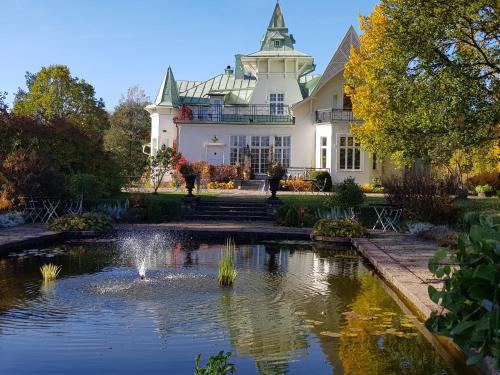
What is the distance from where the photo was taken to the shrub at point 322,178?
28.4m

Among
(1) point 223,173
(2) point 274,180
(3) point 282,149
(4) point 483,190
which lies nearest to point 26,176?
(2) point 274,180

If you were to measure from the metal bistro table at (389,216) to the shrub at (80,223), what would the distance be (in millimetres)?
7572

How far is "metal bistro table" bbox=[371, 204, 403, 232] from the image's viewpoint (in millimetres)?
16375

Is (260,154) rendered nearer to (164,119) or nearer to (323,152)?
(323,152)

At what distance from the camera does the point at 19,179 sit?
16469 millimetres

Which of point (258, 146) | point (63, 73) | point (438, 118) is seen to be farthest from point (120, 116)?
point (438, 118)

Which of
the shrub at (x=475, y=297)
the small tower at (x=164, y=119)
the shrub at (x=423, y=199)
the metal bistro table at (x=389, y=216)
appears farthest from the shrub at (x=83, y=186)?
the small tower at (x=164, y=119)

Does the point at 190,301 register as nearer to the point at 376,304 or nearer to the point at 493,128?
the point at 376,304

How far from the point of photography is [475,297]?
3.56 meters

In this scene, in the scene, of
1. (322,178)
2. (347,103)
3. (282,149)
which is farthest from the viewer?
(282,149)

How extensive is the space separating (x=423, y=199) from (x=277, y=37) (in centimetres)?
2150

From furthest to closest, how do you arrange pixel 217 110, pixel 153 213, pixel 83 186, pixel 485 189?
pixel 217 110 < pixel 485 189 < pixel 153 213 < pixel 83 186

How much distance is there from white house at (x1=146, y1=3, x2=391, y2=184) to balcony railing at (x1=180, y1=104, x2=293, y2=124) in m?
0.06

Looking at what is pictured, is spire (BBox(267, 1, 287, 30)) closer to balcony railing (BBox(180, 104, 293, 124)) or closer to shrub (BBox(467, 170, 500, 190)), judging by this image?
balcony railing (BBox(180, 104, 293, 124))
